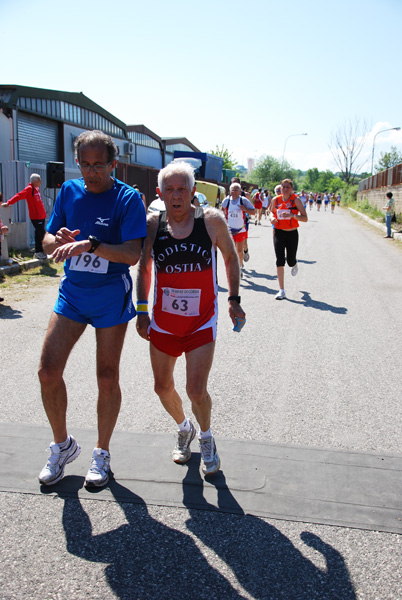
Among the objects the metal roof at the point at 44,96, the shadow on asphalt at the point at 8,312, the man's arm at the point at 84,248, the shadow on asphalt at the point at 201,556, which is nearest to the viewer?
the shadow on asphalt at the point at 201,556

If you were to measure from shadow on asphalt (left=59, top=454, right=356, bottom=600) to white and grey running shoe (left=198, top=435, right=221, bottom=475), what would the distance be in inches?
11.6

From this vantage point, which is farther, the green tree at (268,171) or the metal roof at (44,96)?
the green tree at (268,171)

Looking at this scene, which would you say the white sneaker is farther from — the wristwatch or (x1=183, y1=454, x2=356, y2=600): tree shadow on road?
the wristwatch

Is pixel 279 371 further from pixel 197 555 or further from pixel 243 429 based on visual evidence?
pixel 197 555

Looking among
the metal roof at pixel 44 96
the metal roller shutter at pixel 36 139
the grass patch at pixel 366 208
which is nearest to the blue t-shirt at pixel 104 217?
the metal roof at pixel 44 96

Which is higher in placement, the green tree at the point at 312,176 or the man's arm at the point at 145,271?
the green tree at the point at 312,176

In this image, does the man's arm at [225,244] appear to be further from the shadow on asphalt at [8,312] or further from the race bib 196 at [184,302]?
the shadow on asphalt at [8,312]

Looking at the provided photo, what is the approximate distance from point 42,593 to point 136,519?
67cm

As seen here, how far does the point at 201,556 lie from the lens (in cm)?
263

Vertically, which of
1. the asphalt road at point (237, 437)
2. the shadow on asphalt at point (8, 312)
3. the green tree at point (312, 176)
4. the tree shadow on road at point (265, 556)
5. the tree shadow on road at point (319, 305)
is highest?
the green tree at point (312, 176)

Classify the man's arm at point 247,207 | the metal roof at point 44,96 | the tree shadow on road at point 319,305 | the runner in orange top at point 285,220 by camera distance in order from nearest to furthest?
1. the tree shadow on road at point 319,305
2. the runner in orange top at point 285,220
3. the man's arm at point 247,207
4. the metal roof at point 44,96

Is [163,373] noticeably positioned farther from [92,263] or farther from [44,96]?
[44,96]

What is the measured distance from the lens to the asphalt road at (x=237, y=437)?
2.47 metres

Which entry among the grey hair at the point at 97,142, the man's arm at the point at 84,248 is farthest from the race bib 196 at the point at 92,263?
the grey hair at the point at 97,142
